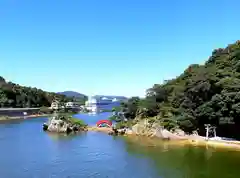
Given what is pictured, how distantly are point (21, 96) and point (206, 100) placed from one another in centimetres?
8367

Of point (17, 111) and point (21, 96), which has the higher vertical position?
point (21, 96)

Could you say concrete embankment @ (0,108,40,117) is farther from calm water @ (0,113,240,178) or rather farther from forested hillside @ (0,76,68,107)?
calm water @ (0,113,240,178)

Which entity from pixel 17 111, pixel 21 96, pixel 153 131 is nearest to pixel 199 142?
pixel 153 131

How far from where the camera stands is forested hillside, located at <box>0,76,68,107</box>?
4052 inches

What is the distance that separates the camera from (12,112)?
96250 millimetres

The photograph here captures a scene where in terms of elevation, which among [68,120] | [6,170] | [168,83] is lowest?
[6,170]

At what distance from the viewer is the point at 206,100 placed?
Result: 41906 mm

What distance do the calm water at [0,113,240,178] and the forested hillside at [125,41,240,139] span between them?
17.2 feet

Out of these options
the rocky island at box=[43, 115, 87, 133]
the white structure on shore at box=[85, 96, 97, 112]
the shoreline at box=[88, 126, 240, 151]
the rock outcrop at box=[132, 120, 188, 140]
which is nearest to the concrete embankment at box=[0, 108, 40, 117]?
the white structure on shore at box=[85, 96, 97, 112]

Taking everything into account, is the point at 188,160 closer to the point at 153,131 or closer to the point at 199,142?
the point at 199,142

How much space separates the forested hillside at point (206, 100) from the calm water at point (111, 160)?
17.2 ft

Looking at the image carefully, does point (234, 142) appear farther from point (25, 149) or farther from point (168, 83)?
point (25, 149)

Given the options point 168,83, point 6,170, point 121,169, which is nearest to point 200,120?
point 168,83

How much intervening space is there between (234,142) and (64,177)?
2247 centimetres
